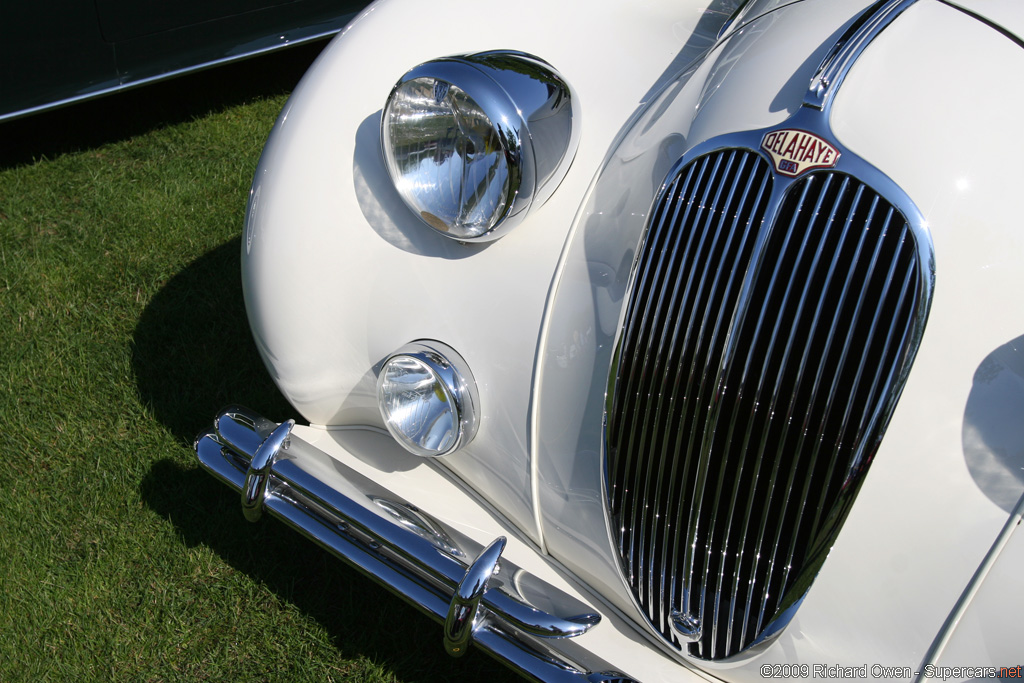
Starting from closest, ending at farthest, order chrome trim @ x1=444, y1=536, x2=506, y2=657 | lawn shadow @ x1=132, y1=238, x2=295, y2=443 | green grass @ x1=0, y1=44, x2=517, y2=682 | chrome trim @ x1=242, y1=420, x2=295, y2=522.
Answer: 1. chrome trim @ x1=444, y1=536, x2=506, y2=657
2. chrome trim @ x1=242, y1=420, x2=295, y2=522
3. green grass @ x1=0, y1=44, x2=517, y2=682
4. lawn shadow @ x1=132, y1=238, x2=295, y2=443

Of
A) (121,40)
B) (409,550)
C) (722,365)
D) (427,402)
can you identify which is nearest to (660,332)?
(722,365)

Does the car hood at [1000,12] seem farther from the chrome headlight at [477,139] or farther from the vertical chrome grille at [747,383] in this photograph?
the chrome headlight at [477,139]

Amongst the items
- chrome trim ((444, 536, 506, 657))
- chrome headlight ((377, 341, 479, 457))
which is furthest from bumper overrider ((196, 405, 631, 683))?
chrome headlight ((377, 341, 479, 457))

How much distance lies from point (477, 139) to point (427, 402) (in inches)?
18.6

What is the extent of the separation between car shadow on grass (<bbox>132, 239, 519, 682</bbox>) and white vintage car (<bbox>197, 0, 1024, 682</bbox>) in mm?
553

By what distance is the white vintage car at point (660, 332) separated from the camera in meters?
1.18

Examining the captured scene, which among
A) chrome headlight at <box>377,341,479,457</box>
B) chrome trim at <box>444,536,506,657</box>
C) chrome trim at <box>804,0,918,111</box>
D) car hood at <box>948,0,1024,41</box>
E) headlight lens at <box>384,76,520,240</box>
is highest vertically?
car hood at <box>948,0,1024,41</box>

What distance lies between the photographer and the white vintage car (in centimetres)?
118

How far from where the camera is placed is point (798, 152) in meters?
1.24

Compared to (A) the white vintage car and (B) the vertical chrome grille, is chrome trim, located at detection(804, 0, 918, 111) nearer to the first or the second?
(A) the white vintage car

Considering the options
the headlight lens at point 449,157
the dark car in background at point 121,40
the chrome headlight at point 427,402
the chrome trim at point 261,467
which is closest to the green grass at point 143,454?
the dark car in background at point 121,40

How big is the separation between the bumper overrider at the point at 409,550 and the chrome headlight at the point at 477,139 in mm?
511

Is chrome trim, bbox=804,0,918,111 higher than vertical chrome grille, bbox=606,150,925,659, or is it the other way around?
chrome trim, bbox=804,0,918,111

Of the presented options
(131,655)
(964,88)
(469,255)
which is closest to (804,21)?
(964,88)
